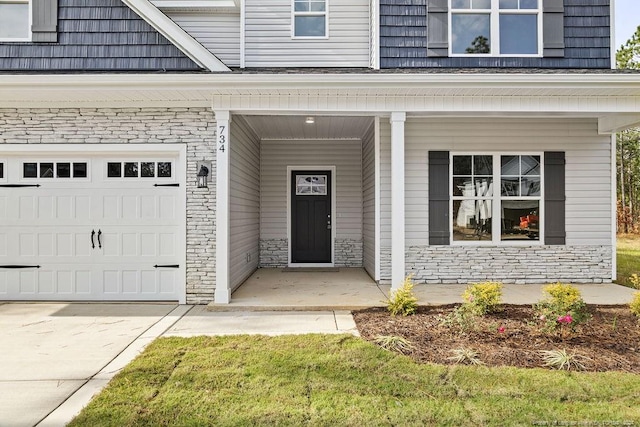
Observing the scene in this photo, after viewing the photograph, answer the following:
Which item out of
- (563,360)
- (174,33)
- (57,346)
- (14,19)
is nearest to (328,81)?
(174,33)

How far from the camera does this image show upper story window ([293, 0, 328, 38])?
825 cm

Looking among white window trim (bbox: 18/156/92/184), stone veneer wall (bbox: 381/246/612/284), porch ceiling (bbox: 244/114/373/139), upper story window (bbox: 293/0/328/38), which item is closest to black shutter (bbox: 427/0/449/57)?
porch ceiling (bbox: 244/114/373/139)

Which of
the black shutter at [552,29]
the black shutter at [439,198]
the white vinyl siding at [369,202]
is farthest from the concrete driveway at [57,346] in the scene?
the black shutter at [552,29]

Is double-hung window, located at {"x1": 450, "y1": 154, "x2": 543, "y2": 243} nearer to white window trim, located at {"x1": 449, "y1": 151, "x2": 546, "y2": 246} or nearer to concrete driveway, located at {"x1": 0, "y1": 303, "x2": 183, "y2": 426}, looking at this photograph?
white window trim, located at {"x1": 449, "y1": 151, "x2": 546, "y2": 246}

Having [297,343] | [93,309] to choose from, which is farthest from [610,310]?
[93,309]

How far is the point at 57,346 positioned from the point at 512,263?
6939mm

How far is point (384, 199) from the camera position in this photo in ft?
25.0

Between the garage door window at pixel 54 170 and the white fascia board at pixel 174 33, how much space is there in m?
2.29

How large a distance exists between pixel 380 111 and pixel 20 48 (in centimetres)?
564

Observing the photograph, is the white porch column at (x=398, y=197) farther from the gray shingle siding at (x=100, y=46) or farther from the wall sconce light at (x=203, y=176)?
the gray shingle siding at (x=100, y=46)

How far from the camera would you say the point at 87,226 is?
6.44 metres

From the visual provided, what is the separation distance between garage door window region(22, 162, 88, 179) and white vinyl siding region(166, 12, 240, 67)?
11.2 ft

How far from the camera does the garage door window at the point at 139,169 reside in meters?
6.46

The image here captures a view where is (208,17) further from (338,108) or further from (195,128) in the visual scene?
(338,108)
